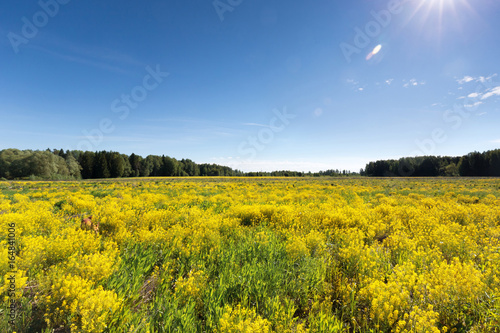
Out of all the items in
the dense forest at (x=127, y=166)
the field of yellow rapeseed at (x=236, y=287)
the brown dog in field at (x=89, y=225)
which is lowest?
the field of yellow rapeseed at (x=236, y=287)

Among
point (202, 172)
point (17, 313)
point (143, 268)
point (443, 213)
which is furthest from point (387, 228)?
point (202, 172)

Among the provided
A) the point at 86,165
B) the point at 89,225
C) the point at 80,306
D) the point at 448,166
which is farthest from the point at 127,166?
the point at 448,166

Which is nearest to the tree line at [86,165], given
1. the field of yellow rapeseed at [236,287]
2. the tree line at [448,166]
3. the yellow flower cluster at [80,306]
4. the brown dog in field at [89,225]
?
the brown dog in field at [89,225]

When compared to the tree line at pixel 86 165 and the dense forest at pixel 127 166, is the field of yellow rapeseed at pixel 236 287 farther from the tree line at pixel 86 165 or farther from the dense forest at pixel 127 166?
the dense forest at pixel 127 166

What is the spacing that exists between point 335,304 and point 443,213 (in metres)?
8.87

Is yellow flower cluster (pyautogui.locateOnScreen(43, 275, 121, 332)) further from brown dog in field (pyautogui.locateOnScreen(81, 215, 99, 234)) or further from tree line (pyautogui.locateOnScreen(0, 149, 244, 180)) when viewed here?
tree line (pyautogui.locateOnScreen(0, 149, 244, 180))

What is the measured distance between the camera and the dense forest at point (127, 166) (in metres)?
60.0

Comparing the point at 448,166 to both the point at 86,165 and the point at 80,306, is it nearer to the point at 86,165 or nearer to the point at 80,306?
the point at 80,306

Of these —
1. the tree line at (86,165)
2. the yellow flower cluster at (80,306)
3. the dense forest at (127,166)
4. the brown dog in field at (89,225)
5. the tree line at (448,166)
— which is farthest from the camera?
the tree line at (448,166)

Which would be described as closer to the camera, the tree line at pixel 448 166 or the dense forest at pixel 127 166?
the dense forest at pixel 127 166

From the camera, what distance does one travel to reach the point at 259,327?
90.4 inches

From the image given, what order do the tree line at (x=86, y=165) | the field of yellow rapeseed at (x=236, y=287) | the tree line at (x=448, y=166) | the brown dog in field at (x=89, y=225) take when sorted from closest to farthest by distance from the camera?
the field of yellow rapeseed at (x=236, y=287) < the brown dog in field at (x=89, y=225) < the tree line at (x=86, y=165) < the tree line at (x=448, y=166)

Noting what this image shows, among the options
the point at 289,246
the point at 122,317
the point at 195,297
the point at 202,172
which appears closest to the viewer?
the point at 122,317

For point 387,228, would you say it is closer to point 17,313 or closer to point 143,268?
point 143,268
